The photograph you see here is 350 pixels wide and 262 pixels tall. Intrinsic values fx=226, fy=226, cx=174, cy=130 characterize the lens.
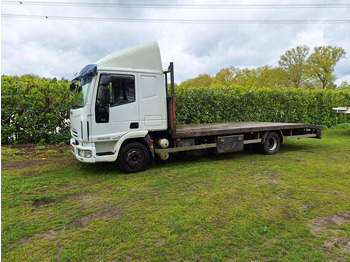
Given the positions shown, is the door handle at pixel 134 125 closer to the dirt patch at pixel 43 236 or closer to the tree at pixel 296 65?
the dirt patch at pixel 43 236

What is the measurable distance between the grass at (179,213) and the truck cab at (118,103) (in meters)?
0.87

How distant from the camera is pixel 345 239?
2840 mm

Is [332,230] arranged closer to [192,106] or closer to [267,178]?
[267,178]

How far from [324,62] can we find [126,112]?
3992cm

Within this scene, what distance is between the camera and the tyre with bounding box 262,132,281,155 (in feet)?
25.3

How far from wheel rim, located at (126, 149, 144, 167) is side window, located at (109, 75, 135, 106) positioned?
124 centimetres

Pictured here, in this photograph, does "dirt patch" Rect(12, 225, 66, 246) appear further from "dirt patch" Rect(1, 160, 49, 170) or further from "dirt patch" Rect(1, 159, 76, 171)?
"dirt patch" Rect(1, 160, 49, 170)

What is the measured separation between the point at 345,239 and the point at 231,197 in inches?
67.0

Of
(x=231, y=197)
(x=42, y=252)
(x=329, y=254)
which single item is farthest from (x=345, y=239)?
(x=42, y=252)

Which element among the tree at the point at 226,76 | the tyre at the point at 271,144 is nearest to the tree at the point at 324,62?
→ the tree at the point at 226,76

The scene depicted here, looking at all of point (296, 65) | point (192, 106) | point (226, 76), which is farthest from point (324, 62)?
point (192, 106)

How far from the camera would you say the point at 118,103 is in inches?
209

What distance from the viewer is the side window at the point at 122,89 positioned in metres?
5.25

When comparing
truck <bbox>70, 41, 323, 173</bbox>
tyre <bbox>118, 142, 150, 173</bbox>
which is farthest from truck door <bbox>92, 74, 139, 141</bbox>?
tyre <bbox>118, 142, 150, 173</bbox>
